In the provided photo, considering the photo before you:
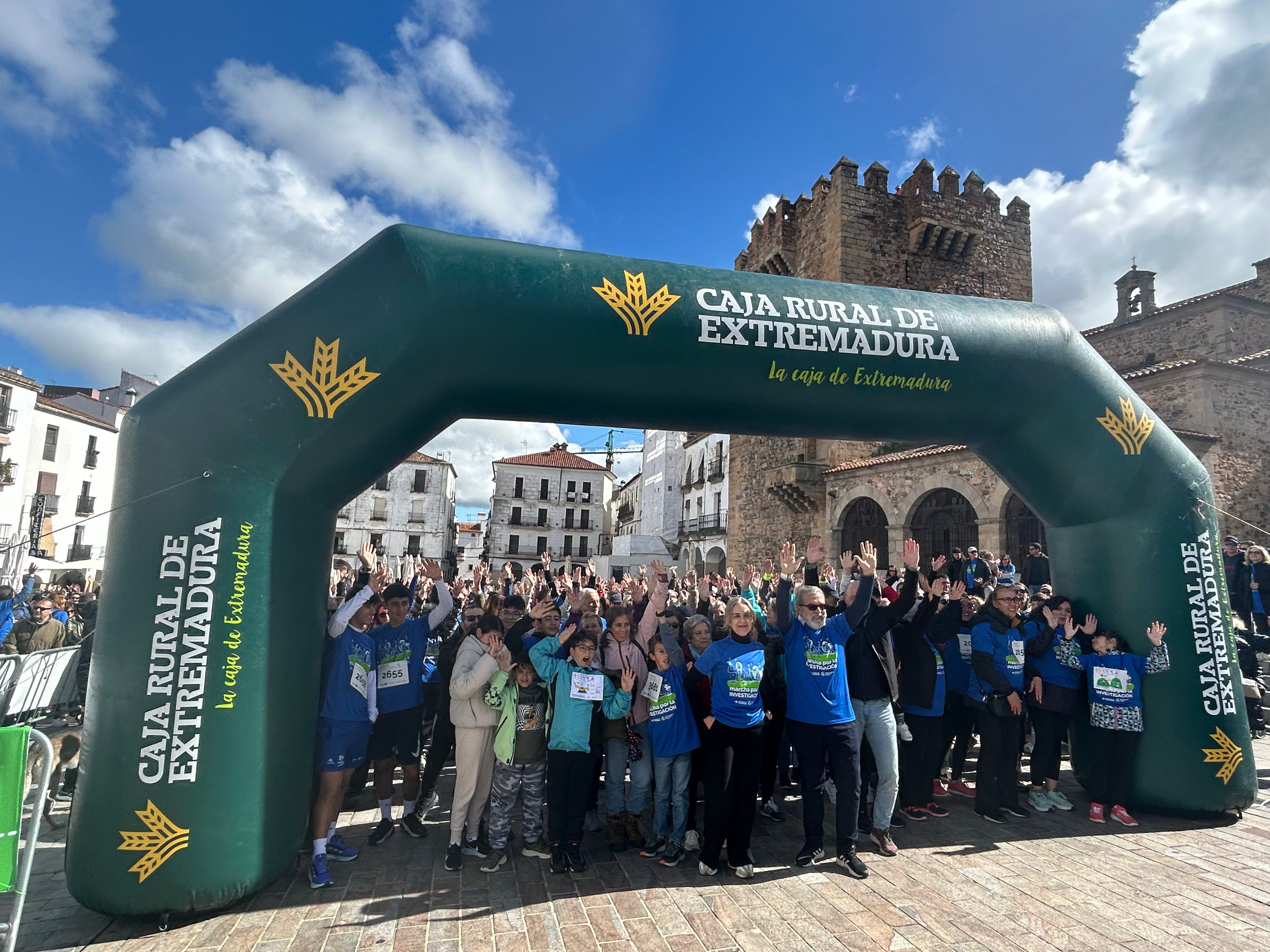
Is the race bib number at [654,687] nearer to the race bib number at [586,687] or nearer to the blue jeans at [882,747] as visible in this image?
the race bib number at [586,687]

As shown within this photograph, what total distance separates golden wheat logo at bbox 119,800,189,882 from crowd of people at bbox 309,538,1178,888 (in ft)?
2.60

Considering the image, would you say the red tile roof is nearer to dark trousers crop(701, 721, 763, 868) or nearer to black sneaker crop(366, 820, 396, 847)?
dark trousers crop(701, 721, 763, 868)

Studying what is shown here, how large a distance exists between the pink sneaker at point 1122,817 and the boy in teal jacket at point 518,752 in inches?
172

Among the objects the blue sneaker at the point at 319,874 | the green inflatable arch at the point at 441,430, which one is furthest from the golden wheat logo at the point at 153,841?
the blue sneaker at the point at 319,874

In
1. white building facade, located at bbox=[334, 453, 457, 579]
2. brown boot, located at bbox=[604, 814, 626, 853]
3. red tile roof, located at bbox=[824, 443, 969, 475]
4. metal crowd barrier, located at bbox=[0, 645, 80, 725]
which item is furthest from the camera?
white building facade, located at bbox=[334, 453, 457, 579]

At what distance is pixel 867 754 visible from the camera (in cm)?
507

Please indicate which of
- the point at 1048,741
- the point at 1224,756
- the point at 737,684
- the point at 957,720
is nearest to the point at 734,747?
the point at 737,684

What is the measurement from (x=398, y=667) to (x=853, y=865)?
334cm

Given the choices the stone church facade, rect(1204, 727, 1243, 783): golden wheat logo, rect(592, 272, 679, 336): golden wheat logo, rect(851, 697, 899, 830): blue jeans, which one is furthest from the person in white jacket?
the stone church facade

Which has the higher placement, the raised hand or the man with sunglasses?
the raised hand

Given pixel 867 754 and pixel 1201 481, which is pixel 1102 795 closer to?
pixel 867 754

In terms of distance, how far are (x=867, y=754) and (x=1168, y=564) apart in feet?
9.54

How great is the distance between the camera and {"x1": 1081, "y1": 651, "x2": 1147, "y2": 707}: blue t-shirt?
17.5 ft

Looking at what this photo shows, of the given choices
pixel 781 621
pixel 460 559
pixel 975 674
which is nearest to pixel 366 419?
pixel 781 621
